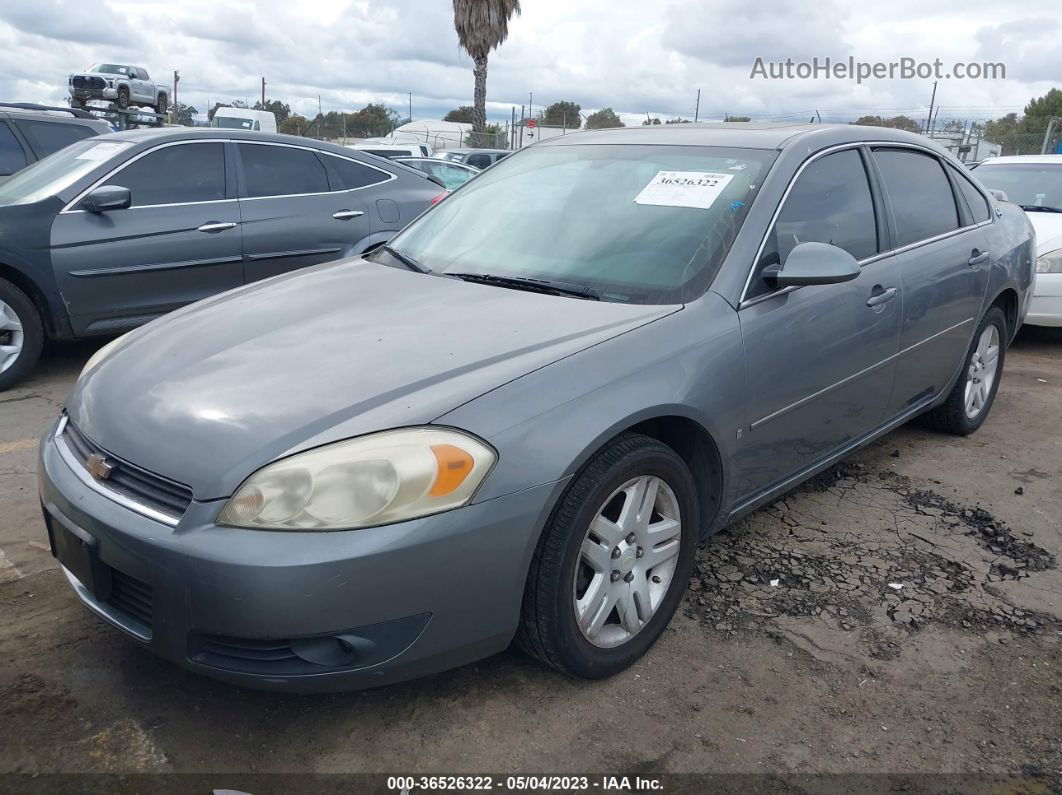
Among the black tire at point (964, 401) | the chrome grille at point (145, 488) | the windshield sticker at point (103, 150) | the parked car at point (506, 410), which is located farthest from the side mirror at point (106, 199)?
the black tire at point (964, 401)

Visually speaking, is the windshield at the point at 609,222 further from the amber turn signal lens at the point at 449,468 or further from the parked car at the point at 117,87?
the parked car at the point at 117,87

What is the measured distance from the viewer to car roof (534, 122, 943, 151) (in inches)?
128

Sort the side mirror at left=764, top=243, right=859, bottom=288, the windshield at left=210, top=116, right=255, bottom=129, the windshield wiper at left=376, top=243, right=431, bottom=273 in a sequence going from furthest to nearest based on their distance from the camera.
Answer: the windshield at left=210, top=116, right=255, bottom=129
the windshield wiper at left=376, top=243, right=431, bottom=273
the side mirror at left=764, top=243, right=859, bottom=288

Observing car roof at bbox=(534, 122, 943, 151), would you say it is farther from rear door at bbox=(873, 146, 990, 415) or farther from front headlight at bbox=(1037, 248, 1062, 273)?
front headlight at bbox=(1037, 248, 1062, 273)

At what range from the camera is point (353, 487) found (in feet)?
6.53

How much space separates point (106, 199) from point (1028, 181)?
25.5ft

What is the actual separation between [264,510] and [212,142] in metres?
4.56

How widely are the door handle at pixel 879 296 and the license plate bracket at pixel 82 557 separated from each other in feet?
9.13

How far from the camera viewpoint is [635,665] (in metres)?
2.59

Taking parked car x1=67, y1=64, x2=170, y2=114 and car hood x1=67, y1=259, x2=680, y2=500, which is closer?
car hood x1=67, y1=259, x2=680, y2=500

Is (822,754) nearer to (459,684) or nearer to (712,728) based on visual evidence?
(712,728)

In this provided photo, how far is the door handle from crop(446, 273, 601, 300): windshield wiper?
1251 millimetres

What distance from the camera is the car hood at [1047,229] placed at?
6.64 m

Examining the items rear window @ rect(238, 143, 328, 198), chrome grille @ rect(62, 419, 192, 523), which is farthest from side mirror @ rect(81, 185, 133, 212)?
chrome grille @ rect(62, 419, 192, 523)
